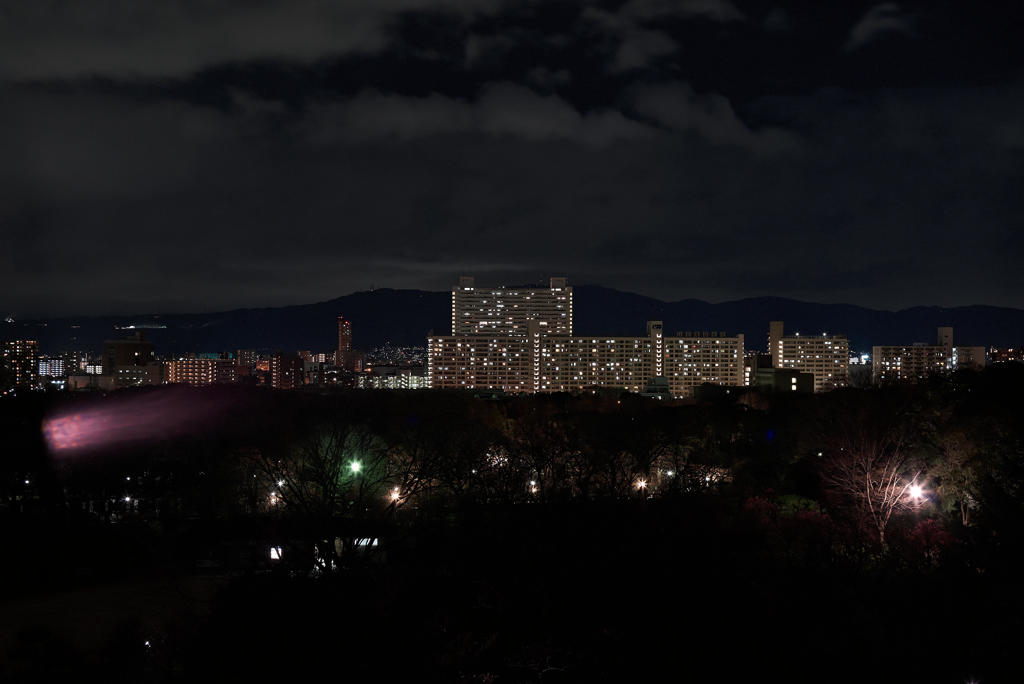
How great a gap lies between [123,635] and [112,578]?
32.3 ft

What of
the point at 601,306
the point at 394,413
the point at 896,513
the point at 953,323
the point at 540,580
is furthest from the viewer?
the point at 601,306

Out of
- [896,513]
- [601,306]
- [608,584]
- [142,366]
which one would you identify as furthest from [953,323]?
[608,584]

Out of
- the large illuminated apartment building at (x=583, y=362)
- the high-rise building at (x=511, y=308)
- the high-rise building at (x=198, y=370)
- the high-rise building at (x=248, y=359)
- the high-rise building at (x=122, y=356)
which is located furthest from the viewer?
the high-rise building at (x=248, y=359)

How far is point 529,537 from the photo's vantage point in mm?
9758

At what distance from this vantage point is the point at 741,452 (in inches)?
856

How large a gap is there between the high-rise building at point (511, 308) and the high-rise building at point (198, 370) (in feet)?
93.6

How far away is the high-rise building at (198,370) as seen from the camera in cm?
8919

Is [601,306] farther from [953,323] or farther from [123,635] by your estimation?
[123,635]

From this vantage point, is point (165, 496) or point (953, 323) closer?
point (165, 496)

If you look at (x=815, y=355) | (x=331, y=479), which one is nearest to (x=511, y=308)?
(x=815, y=355)

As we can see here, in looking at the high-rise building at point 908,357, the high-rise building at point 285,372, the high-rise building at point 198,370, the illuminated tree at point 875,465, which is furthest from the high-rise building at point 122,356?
the illuminated tree at point 875,465

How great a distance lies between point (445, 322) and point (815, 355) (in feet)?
337

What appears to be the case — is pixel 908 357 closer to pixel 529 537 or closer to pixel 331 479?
pixel 331 479

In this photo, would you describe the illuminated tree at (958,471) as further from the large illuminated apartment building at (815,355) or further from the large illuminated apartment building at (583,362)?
the large illuminated apartment building at (815,355)
